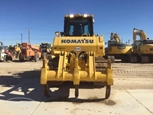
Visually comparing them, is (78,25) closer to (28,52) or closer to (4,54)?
(28,52)

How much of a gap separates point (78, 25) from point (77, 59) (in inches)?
134

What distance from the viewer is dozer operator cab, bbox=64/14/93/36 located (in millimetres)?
9773

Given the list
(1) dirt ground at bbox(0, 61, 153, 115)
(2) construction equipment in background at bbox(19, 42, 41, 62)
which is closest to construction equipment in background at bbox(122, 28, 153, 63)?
(2) construction equipment in background at bbox(19, 42, 41, 62)

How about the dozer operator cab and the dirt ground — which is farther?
the dozer operator cab

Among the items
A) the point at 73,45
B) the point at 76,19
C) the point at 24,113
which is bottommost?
the point at 24,113

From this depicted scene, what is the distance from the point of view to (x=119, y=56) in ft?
81.5

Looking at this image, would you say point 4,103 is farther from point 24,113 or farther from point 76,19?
point 76,19

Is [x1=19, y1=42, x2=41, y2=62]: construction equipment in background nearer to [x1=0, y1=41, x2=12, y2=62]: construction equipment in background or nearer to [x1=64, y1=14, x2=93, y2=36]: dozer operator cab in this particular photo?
[x1=0, y1=41, x2=12, y2=62]: construction equipment in background

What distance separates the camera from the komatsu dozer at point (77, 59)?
251 inches

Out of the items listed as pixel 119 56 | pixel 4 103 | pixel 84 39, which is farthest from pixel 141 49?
pixel 4 103

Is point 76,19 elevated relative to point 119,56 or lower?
elevated

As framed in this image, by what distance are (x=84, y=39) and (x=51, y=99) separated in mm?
2655

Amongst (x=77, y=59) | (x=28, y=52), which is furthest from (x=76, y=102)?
(x=28, y=52)

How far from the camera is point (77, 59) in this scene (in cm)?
684
